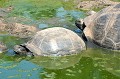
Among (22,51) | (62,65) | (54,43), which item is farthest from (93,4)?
(62,65)

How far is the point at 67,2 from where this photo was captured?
587 inches

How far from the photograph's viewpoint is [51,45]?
7.27 metres

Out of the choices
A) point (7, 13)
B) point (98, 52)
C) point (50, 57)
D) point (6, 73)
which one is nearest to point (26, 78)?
point (6, 73)

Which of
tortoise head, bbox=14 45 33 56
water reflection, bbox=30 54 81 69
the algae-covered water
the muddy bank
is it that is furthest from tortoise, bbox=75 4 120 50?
the muddy bank

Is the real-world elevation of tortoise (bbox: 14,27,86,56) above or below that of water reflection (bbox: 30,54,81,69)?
above

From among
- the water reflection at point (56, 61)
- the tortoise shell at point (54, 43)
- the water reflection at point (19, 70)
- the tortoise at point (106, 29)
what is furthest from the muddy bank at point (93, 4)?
the water reflection at point (19, 70)

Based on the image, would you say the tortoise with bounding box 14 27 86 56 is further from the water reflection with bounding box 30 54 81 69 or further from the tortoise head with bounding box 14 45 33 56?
the water reflection with bounding box 30 54 81 69

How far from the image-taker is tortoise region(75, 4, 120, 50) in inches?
305

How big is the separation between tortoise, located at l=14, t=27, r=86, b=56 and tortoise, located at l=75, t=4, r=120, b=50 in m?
0.66

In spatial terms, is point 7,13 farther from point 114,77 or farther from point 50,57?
point 114,77

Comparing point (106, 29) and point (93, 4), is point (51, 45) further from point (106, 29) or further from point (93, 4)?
point (93, 4)

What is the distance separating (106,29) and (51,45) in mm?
1465

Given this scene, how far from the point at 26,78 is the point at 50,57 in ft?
3.90

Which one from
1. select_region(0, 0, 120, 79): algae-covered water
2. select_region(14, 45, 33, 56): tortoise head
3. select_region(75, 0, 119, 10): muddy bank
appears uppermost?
select_region(75, 0, 119, 10): muddy bank
